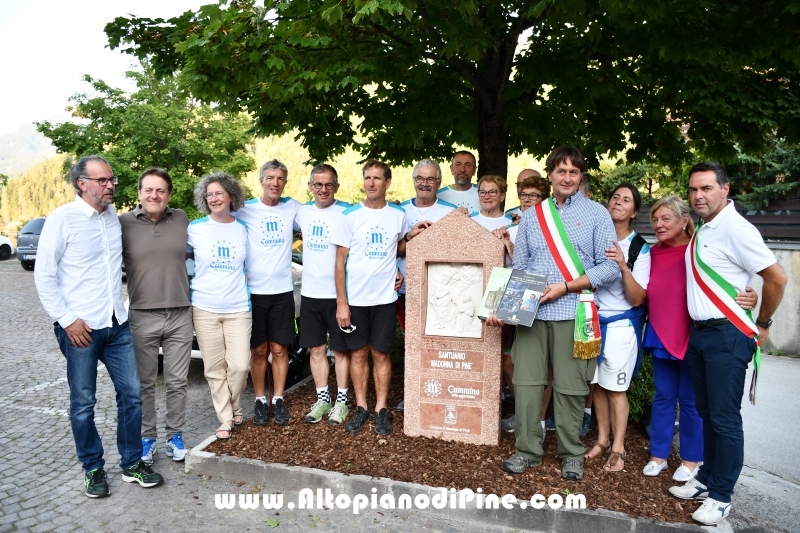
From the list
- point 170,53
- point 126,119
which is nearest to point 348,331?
point 170,53

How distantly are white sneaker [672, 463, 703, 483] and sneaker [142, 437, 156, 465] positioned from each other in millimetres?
3913

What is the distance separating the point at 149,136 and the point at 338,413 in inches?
792

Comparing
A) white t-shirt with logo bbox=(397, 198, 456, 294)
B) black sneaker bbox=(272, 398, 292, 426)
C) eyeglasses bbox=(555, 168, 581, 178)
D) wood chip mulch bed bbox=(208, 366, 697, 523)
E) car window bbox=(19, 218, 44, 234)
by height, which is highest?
eyeglasses bbox=(555, 168, 581, 178)

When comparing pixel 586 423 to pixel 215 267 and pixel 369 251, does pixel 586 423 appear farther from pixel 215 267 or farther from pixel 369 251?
pixel 215 267

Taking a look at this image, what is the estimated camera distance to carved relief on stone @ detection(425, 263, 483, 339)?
4645 millimetres

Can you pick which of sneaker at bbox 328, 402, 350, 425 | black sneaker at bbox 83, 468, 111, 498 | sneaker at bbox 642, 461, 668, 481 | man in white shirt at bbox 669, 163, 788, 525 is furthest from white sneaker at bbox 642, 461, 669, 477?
black sneaker at bbox 83, 468, 111, 498

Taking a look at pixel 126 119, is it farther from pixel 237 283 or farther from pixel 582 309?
pixel 582 309

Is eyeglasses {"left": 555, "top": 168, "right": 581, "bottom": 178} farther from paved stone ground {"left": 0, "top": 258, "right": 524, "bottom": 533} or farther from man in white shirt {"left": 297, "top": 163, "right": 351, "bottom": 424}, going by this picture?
paved stone ground {"left": 0, "top": 258, "right": 524, "bottom": 533}

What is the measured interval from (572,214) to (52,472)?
4445 millimetres

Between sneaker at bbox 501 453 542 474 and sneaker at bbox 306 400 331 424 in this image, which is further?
sneaker at bbox 306 400 331 424

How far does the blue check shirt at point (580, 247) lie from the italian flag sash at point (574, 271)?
0.04 metres

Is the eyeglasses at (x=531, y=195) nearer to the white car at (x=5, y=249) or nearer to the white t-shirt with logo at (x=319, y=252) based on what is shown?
the white t-shirt with logo at (x=319, y=252)

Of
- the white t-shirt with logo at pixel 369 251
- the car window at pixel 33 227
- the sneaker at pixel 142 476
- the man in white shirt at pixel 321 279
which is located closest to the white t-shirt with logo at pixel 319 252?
the man in white shirt at pixel 321 279

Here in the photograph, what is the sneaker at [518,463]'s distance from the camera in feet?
13.4
